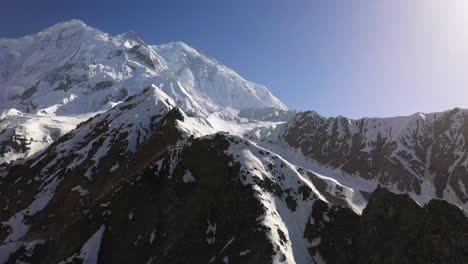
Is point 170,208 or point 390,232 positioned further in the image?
point 170,208

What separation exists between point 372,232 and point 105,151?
101 metres

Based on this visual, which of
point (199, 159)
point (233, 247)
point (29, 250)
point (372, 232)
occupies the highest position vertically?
point (199, 159)

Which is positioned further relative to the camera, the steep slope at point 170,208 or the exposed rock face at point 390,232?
the steep slope at point 170,208

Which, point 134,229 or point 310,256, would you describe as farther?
point 134,229

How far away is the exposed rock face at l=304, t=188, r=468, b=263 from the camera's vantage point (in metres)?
52.2

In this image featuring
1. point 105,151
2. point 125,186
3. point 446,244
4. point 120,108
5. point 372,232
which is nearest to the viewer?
point 446,244

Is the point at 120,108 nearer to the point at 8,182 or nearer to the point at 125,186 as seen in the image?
the point at 8,182

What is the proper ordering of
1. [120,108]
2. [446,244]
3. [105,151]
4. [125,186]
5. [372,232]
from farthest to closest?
[120,108] < [105,151] < [125,186] < [372,232] < [446,244]

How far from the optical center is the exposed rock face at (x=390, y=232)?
171ft

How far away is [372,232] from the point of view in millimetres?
65188

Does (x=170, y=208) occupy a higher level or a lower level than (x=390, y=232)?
lower

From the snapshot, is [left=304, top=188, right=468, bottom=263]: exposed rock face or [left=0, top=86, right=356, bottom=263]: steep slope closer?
[left=304, top=188, right=468, bottom=263]: exposed rock face

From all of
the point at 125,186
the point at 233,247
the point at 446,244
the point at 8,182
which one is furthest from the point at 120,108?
the point at 446,244

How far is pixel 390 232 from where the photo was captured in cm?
6181
